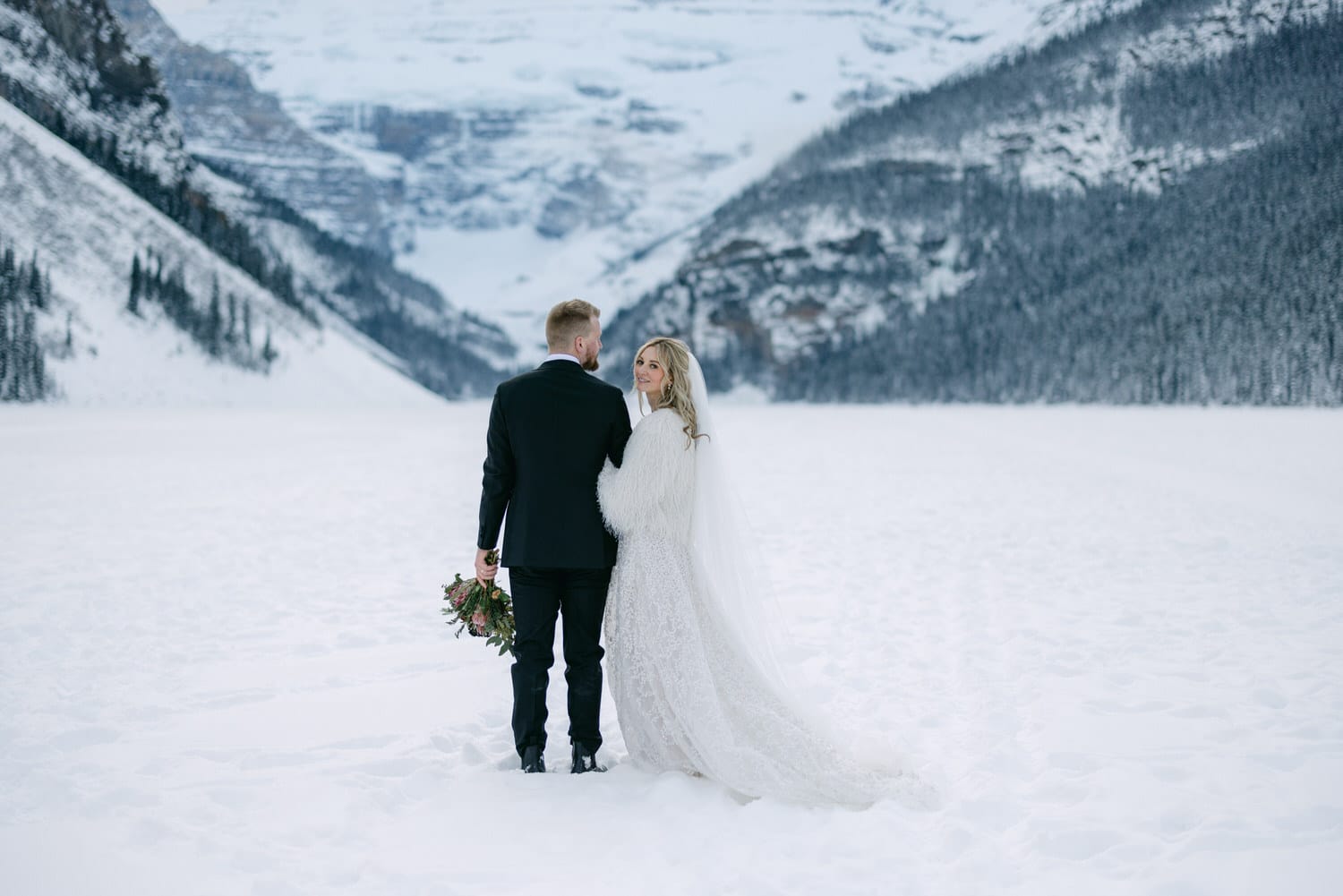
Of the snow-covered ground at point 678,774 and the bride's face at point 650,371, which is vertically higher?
the bride's face at point 650,371

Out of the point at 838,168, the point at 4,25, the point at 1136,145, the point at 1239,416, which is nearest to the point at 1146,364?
the point at 1239,416

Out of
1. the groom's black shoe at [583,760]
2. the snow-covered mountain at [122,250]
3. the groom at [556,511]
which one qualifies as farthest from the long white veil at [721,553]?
the snow-covered mountain at [122,250]

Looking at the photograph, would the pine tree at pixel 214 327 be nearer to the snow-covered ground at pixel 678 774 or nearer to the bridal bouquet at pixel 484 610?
the snow-covered ground at pixel 678 774

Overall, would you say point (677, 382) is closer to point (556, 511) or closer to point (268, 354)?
point (556, 511)

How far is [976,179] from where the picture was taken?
168500 millimetres

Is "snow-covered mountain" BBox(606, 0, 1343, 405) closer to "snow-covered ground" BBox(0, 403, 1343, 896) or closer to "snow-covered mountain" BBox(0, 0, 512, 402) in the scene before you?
"snow-covered mountain" BBox(0, 0, 512, 402)

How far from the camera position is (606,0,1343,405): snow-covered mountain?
105188 mm

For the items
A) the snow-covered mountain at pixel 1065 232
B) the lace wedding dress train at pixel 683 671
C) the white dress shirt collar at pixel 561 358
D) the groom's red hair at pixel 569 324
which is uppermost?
the snow-covered mountain at pixel 1065 232

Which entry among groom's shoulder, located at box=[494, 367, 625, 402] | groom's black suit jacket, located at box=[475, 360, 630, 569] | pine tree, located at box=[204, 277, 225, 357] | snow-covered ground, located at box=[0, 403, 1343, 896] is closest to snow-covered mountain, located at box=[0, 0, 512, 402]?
pine tree, located at box=[204, 277, 225, 357]

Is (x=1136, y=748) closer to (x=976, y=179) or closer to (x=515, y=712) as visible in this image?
(x=515, y=712)

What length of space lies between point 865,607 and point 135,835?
7615 mm

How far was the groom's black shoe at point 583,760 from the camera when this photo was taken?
20.5 feet

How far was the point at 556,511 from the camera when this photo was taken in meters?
6.04

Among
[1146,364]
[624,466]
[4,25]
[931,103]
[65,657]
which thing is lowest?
[65,657]
